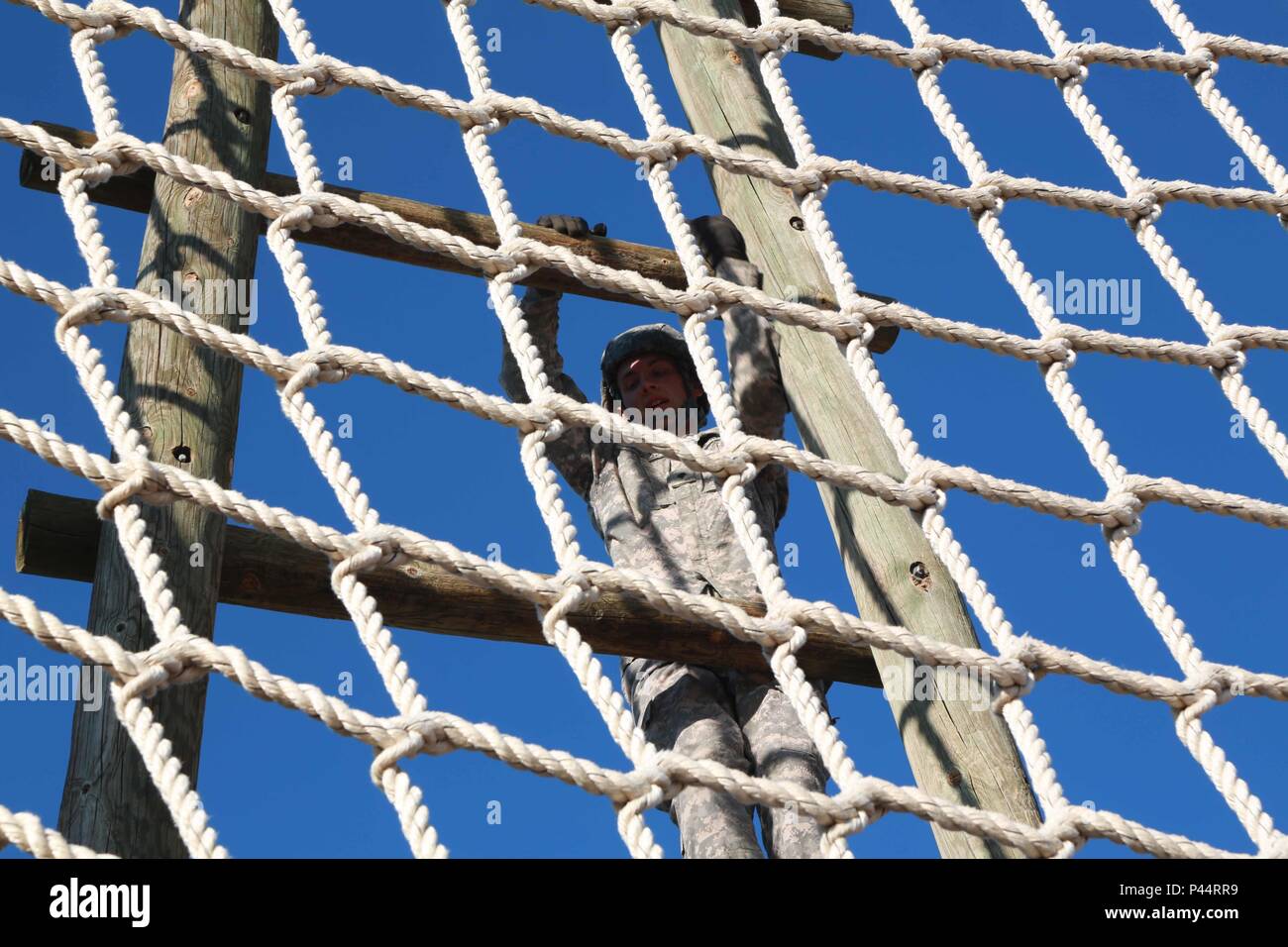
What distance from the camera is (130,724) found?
1453 millimetres

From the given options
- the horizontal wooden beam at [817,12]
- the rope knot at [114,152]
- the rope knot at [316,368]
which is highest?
the horizontal wooden beam at [817,12]

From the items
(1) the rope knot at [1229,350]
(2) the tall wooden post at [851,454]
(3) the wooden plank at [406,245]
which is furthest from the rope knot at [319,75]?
(1) the rope knot at [1229,350]

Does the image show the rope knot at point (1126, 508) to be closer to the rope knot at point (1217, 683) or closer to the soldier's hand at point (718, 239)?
the rope knot at point (1217, 683)

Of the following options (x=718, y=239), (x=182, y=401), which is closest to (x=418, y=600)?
(x=182, y=401)

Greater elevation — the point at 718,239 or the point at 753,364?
the point at 718,239

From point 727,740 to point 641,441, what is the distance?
90 centimetres

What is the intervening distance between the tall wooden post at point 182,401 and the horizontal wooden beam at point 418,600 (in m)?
0.11

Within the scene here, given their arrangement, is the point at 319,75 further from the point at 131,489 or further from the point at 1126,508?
the point at 1126,508

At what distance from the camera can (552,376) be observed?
3.12 meters

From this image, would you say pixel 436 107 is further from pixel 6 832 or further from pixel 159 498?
pixel 6 832

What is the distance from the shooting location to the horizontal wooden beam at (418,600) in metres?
1.98

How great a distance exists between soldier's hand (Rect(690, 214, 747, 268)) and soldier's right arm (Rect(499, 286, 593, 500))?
353mm

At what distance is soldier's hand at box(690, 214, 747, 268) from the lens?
2.70 meters

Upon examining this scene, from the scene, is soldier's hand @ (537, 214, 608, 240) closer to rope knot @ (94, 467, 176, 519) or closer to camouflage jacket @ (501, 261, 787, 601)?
camouflage jacket @ (501, 261, 787, 601)
